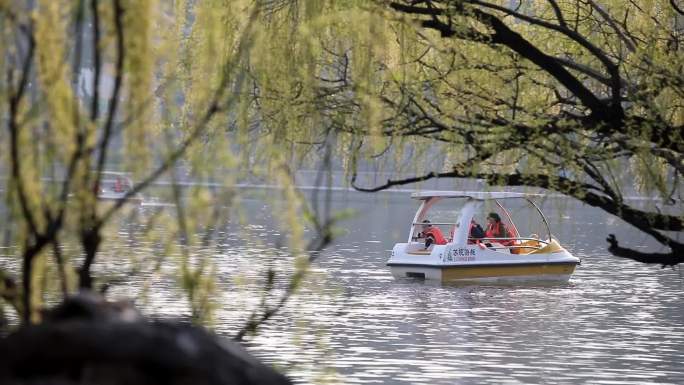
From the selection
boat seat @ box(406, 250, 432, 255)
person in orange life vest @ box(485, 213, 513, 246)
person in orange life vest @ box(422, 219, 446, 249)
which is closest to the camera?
boat seat @ box(406, 250, 432, 255)

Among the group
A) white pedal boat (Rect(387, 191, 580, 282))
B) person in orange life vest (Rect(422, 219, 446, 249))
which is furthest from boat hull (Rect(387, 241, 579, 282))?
person in orange life vest (Rect(422, 219, 446, 249))

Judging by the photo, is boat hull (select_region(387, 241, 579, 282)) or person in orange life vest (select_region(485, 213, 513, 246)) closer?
boat hull (select_region(387, 241, 579, 282))

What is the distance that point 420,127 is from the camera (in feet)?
28.7

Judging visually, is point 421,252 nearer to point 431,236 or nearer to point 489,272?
point 431,236

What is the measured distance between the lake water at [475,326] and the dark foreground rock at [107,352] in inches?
277

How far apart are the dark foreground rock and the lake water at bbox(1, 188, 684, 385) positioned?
702cm

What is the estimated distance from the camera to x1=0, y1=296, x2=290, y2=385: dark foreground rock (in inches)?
107

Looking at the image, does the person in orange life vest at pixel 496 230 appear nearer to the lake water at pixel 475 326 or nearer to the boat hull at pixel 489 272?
the boat hull at pixel 489 272

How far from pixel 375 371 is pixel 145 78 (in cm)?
1592

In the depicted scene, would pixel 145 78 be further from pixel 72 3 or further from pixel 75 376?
pixel 75 376

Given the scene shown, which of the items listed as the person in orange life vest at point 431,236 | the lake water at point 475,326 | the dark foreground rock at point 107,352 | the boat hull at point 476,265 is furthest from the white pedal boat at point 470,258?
the dark foreground rock at point 107,352

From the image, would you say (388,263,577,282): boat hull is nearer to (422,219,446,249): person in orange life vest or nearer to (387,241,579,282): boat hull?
(387,241,579,282): boat hull

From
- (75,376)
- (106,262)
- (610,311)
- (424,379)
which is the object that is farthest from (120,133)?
(610,311)

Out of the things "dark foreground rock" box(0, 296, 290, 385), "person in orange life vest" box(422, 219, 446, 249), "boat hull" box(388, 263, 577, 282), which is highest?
"dark foreground rock" box(0, 296, 290, 385)
